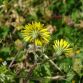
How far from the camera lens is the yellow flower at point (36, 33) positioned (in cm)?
205

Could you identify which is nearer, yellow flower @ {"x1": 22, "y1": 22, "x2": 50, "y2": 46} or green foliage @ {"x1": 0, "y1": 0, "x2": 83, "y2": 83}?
yellow flower @ {"x1": 22, "y1": 22, "x2": 50, "y2": 46}

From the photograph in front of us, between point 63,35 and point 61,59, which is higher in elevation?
point 63,35

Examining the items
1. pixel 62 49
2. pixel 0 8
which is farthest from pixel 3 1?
pixel 62 49

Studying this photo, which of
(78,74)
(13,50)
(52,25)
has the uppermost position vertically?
(52,25)

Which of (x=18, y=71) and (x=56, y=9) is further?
(x=56, y=9)

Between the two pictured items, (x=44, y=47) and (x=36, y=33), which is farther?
(x=44, y=47)

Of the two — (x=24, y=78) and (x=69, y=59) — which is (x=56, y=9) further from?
(x=24, y=78)

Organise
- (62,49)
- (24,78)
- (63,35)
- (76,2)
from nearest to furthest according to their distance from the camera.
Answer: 1. (62,49)
2. (24,78)
3. (63,35)
4. (76,2)

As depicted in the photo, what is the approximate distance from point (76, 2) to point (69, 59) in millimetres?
682

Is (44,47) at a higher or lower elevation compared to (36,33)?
lower

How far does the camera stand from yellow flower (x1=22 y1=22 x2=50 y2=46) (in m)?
2.05

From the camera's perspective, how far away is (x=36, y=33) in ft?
6.83

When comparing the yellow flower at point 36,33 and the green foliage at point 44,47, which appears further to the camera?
the green foliage at point 44,47

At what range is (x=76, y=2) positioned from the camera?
320 centimetres
